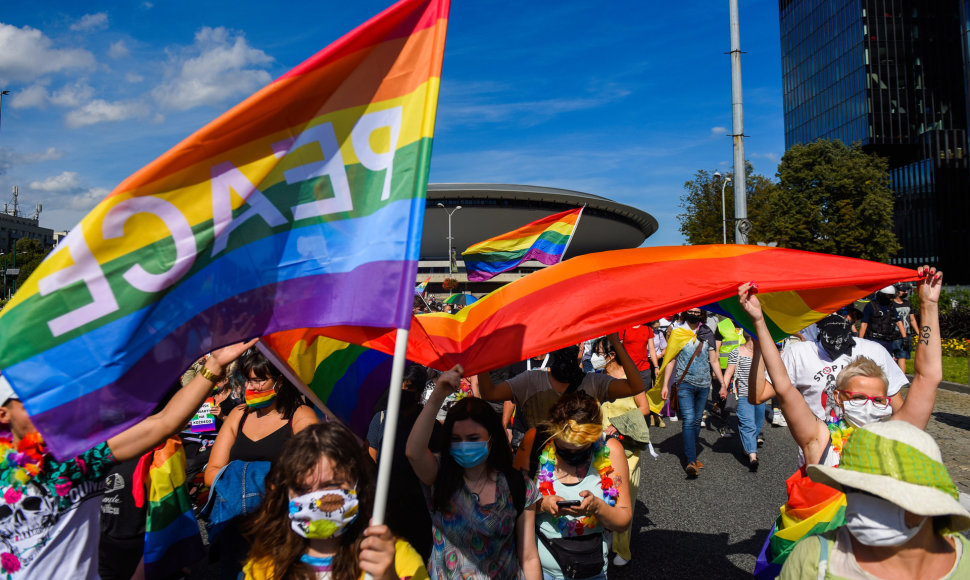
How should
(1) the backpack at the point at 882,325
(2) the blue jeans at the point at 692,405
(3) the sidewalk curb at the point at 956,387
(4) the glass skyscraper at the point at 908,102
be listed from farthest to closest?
(4) the glass skyscraper at the point at 908,102 < (3) the sidewalk curb at the point at 956,387 < (1) the backpack at the point at 882,325 < (2) the blue jeans at the point at 692,405

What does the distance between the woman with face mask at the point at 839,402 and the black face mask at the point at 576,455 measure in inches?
35.7

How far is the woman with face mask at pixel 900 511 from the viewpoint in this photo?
6.43 feet

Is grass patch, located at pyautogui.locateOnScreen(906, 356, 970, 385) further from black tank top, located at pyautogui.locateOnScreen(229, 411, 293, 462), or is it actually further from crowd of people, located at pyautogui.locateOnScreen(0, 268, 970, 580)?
black tank top, located at pyautogui.locateOnScreen(229, 411, 293, 462)

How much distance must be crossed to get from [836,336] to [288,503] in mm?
3803

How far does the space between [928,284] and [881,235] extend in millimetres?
41787

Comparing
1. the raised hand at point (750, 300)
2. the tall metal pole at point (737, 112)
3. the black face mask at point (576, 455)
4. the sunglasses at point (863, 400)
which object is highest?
the tall metal pole at point (737, 112)

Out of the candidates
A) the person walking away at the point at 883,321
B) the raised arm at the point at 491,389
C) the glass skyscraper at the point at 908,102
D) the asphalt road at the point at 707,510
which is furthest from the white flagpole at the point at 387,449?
the glass skyscraper at the point at 908,102

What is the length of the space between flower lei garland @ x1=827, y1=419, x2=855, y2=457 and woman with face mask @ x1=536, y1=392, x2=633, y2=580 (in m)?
0.96

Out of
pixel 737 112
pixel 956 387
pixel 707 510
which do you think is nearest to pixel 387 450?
pixel 707 510

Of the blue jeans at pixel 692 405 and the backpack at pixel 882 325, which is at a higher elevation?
the backpack at pixel 882 325

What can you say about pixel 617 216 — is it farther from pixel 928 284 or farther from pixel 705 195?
pixel 928 284

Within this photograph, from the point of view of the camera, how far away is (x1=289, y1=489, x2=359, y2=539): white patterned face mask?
234cm

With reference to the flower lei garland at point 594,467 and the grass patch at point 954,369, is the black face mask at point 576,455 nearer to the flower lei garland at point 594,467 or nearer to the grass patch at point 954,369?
the flower lei garland at point 594,467

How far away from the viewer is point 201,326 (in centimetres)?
247
